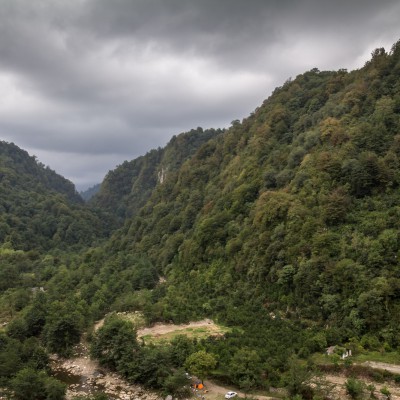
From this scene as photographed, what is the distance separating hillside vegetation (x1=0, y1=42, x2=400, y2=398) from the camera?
31062 mm

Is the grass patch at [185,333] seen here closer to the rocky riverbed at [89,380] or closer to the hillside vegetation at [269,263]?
the hillside vegetation at [269,263]

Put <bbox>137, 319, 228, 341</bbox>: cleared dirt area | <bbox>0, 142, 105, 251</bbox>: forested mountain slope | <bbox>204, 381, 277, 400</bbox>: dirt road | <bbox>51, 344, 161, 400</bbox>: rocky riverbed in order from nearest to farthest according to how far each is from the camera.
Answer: <bbox>204, 381, 277, 400</bbox>: dirt road, <bbox>51, 344, 161, 400</bbox>: rocky riverbed, <bbox>137, 319, 228, 341</bbox>: cleared dirt area, <bbox>0, 142, 105, 251</bbox>: forested mountain slope

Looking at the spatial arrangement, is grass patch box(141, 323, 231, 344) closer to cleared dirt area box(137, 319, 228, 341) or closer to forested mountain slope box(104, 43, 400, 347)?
cleared dirt area box(137, 319, 228, 341)

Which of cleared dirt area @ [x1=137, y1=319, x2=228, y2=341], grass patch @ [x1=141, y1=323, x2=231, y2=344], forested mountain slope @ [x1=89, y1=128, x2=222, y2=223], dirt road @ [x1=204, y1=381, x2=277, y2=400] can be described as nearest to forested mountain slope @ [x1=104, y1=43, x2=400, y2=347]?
cleared dirt area @ [x1=137, y1=319, x2=228, y2=341]

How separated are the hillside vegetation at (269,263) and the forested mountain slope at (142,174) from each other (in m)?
70.0

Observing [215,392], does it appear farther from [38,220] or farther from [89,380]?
[38,220]

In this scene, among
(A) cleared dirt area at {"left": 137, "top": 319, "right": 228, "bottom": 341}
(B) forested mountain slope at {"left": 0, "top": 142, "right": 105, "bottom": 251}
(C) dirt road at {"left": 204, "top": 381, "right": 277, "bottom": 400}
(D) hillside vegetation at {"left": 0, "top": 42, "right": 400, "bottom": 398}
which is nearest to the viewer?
(C) dirt road at {"left": 204, "top": 381, "right": 277, "bottom": 400}

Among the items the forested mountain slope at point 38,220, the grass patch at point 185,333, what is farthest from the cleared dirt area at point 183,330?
the forested mountain slope at point 38,220

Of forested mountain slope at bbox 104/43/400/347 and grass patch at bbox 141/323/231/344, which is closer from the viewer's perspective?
forested mountain slope at bbox 104/43/400/347

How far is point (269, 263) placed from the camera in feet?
143

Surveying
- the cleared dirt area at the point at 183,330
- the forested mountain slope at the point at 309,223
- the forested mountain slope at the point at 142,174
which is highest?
the forested mountain slope at the point at 142,174

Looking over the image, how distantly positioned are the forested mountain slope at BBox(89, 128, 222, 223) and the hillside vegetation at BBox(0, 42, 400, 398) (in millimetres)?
70002

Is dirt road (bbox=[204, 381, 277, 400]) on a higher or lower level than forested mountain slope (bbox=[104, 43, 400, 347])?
lower

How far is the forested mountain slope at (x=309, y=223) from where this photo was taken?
113 ft
